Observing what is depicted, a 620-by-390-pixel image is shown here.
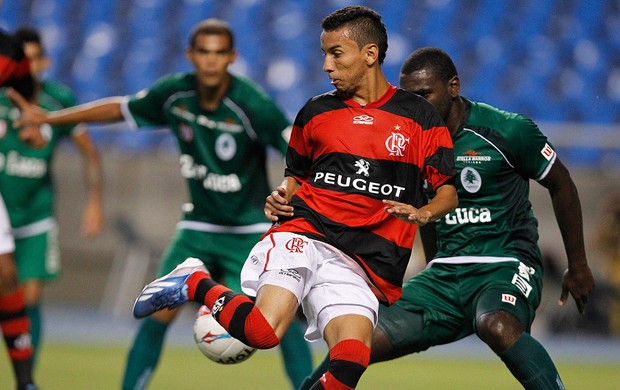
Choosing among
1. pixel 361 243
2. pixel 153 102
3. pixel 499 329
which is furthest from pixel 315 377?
pixel 153 102

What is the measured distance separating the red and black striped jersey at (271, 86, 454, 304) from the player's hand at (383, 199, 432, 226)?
379mm

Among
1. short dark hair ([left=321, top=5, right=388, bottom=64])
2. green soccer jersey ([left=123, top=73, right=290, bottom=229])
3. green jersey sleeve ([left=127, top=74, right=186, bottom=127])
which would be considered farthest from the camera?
green jersey sleeve ([left=127, top=74, right=186, bottom=127])

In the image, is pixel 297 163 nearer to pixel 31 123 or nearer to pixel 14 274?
pixel 31 123

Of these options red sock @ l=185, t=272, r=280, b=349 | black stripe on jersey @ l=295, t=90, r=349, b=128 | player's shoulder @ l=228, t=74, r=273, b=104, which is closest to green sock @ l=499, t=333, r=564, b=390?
red sock @ l=185, t=272, r=280, b=349

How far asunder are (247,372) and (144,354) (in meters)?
2.84

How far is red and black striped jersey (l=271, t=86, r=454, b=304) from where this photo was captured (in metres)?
4.89

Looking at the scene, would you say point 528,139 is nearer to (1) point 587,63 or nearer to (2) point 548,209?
(2) point 548,209

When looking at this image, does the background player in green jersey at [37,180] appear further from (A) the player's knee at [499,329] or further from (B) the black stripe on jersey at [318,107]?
(A) the player's knee at [499,329]

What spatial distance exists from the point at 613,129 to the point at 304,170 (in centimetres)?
887

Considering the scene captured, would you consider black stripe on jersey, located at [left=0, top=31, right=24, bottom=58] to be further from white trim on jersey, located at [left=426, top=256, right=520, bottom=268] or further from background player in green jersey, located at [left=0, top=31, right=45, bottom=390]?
white trim on jersey, located at [left=426, top=256, right=520, bottom=268]

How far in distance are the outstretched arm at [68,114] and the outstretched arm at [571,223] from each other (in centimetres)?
290

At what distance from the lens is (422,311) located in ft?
17.9

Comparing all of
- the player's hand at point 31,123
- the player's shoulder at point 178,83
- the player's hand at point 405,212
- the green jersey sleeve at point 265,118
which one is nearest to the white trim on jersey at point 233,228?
the green jersey sleeve at point 265,118

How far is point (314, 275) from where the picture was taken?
4910 millimetres
